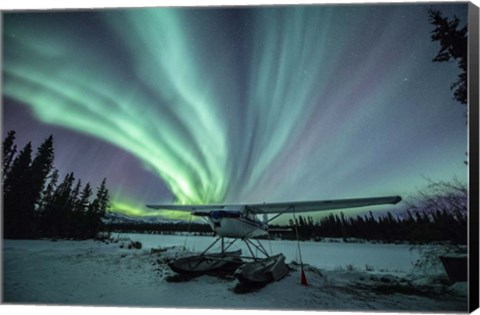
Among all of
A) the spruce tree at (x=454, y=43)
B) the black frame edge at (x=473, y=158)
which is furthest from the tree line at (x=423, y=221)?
the spruce tree at (x=454, y=43)

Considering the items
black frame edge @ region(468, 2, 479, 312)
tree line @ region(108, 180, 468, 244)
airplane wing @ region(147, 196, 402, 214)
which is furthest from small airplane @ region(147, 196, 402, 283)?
black frame edge @ region(468, 2, 479, 312)

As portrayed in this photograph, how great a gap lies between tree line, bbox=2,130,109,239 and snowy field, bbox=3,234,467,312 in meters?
0.70

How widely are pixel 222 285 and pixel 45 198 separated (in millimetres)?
5550

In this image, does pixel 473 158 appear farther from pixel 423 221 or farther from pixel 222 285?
pixel 222 285

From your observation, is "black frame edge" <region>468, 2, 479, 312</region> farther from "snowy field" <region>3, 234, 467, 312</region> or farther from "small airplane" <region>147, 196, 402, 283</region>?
"small airplane" <region>147, 196, 402, 283</region>

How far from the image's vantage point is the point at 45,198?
7.96 meters

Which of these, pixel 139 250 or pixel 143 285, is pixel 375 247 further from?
pixel 139 250

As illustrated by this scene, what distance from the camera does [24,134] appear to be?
21.3 feet

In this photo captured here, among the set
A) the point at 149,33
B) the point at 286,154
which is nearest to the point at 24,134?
the point at 149,33

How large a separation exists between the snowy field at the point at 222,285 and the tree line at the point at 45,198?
0.70m

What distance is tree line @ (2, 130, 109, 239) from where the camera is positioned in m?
6.39

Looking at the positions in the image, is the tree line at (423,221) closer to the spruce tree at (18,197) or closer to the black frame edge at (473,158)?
the black frame edge at (473,158)

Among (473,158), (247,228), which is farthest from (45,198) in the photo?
(473,158)

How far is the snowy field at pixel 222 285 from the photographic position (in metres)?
5.02
